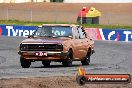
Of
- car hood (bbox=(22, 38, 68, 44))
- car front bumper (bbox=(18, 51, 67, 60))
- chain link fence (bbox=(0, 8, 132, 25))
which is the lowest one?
chain link fence (bbox=(0, 8, 132, 25))

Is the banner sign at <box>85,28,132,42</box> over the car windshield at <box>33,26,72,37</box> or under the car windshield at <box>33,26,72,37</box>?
under

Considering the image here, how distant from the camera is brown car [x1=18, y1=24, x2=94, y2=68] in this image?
1967 cm

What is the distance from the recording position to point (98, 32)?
4269cm

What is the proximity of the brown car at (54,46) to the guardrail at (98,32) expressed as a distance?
19.5m

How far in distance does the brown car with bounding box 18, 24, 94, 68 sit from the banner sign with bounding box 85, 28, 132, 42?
19367 millimetres

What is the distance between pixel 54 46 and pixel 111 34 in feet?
74.3

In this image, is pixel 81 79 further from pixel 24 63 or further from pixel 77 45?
pixel 77 45

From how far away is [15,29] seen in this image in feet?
151

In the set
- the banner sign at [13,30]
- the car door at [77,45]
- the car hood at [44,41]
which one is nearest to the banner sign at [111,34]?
the banner sign at [13,30]

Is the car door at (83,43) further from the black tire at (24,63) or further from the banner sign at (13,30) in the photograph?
the banner sign at (13,30)

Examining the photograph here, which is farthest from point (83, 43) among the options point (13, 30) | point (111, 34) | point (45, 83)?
point (13, 30)

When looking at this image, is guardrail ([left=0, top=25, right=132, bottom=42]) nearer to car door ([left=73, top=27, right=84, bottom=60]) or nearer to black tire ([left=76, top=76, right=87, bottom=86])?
car door ([left=73, top=27, right=84, bottom=60])

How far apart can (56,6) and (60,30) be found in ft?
179

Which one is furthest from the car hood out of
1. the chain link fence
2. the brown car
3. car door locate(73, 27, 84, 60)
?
the chain link fence
